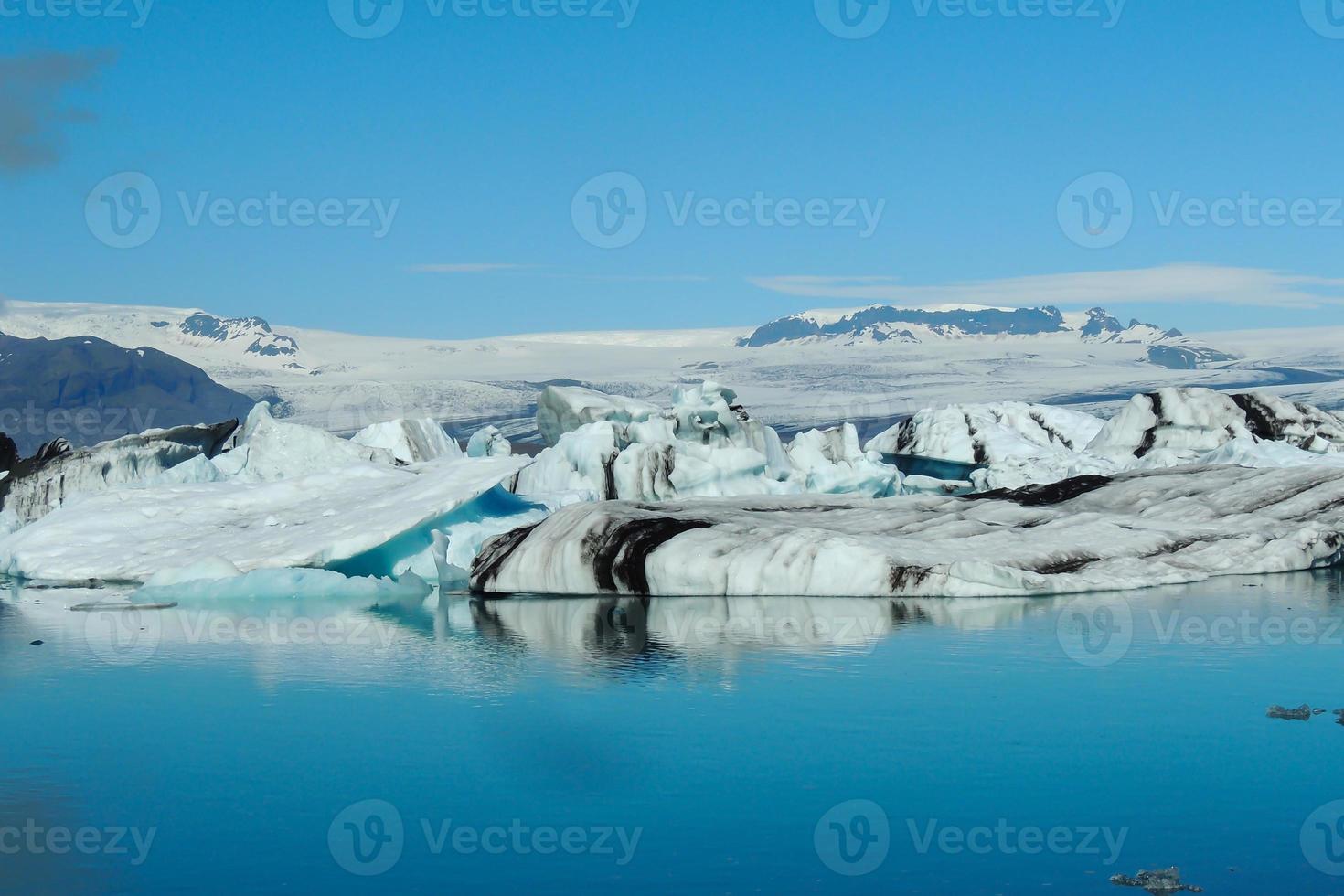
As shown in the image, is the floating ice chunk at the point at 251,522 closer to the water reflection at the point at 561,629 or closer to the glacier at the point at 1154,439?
the water reflection at the point at 561,629

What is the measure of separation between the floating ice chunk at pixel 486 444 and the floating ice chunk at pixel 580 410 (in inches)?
61.5

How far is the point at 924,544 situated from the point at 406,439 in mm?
20851

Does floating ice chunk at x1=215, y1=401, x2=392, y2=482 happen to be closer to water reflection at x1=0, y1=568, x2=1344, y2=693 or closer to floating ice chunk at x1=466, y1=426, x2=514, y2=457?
floating ice chunk at x1=466, y1=426, x2=514, y2=457

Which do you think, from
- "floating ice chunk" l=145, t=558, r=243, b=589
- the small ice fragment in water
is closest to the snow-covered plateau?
"floating ice chunk" l=145, t=558, r=243, b=589

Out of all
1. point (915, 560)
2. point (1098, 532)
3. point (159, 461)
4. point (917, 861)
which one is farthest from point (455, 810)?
point (159, 461)

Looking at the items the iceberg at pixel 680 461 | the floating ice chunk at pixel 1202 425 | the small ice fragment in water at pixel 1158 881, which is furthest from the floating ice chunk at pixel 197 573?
the floating ice chunk at pixel 1202 425

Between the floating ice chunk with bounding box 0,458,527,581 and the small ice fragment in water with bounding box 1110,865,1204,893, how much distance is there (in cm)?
1568

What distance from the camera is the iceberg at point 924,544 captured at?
1970 cm

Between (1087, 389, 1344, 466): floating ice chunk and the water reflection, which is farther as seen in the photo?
(1087, 389, 1344, 466): floating ice chunk

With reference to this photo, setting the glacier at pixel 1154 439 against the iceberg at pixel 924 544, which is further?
the glacier at pixel 1154 439

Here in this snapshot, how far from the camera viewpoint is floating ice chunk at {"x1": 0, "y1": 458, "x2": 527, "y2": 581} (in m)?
22.3

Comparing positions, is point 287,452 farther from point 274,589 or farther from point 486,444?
point 274,589

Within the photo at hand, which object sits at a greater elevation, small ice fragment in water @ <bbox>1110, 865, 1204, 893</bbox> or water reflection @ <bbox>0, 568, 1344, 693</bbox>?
water reflection @ <bbox>0, 568, 1344, 693</bbox>

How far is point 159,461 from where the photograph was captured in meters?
32.9
